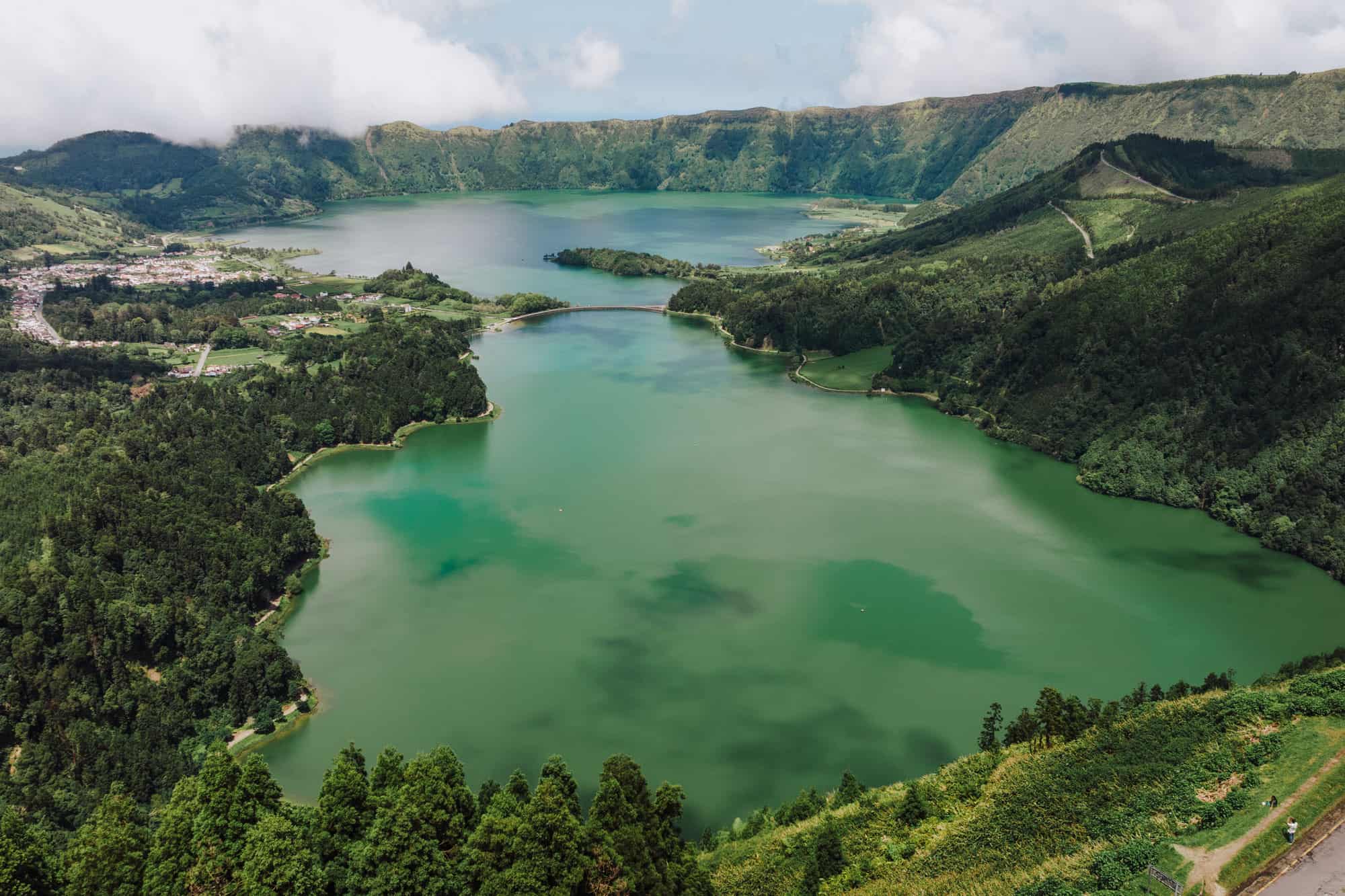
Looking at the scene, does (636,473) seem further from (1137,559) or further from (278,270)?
(278,270)

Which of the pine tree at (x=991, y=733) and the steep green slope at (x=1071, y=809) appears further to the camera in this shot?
the pine tree at (x=991, y=733)

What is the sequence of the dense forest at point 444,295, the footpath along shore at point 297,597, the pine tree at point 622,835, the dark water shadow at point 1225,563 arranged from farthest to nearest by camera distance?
the dense forest at point 444,295, the dark water shadow at point 1225,563, the footpath along shore at point 297,597, the pine tree at point 622,835

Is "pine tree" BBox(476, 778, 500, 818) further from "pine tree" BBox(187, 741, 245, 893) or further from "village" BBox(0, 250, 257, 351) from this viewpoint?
"village" BBox(0, 250, 257, 351)

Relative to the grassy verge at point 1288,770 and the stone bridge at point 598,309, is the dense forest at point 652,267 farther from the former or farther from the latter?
the grassy verge at point 1288,770

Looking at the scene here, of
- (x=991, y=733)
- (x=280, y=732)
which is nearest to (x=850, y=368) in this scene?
(x=991, y=733)

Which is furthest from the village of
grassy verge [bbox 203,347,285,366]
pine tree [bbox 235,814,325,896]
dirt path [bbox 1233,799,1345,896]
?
dirt path [bbox 1233,799,1345,896]

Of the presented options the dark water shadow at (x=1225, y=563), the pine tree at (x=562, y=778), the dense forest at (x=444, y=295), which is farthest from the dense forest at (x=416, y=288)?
the pine tree at (x=562, y=778)
